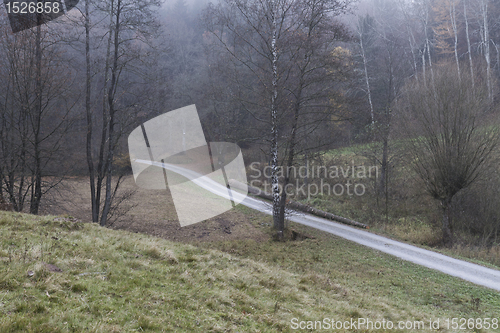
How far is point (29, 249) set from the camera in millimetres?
4641

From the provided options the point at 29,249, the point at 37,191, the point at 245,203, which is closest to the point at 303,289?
the point at 29,249

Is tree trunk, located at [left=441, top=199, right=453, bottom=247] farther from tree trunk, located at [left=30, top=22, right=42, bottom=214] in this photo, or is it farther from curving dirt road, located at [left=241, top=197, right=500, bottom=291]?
tree trunk, located at [left=30, top=22, right=42, bottom=214]

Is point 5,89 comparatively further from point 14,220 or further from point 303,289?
point 303,289

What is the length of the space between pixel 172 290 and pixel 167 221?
971cm

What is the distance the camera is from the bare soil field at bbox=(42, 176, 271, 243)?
38.4ft

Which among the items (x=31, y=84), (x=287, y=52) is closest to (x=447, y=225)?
(x=287, y=52)

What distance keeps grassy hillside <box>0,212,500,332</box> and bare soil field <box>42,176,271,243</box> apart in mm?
4214

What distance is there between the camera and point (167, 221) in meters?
13.7

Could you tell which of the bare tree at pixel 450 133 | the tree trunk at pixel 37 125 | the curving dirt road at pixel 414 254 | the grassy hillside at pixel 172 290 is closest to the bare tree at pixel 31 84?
the tree trunk at pixel 37 125

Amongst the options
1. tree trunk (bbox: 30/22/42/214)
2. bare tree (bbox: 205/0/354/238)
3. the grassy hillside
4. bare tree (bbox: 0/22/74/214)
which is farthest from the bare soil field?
the grassy hillside

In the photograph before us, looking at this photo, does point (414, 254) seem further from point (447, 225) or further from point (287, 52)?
point (287, 52)

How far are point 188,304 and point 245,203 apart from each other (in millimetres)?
14975

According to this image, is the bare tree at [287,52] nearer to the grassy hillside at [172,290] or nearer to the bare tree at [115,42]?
A: the bare tree at [115,42]

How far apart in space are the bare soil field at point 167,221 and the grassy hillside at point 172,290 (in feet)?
13.8
